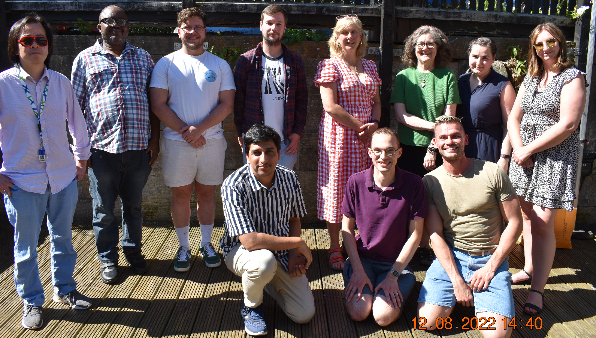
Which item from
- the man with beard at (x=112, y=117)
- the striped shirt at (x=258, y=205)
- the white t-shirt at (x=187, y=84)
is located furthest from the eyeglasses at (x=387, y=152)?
the man with beard at (x=112, y=117)

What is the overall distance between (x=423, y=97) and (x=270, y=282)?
1.80m

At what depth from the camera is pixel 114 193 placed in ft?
11.1

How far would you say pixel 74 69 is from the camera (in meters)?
3.25

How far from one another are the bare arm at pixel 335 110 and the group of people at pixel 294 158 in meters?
0.01

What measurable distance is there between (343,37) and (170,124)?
4.67 feet

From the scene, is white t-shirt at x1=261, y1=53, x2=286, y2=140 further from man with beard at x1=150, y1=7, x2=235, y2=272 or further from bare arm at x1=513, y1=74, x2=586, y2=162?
bare arm at x1=513, y1=74, x2=586, y2=162

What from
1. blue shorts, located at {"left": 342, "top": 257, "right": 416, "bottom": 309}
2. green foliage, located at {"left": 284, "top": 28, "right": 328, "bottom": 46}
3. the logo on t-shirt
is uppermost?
green foliage, located at {"left": 284, "top": 28, "right": 328, "bottom": 46}

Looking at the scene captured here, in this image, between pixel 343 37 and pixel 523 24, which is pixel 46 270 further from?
pixel 523 24

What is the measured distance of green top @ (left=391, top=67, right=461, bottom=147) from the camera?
11.6 ft

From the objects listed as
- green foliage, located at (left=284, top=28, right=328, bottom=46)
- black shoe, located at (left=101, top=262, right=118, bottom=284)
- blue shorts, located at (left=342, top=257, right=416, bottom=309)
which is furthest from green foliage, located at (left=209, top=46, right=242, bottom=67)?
blue shorts, located at (left=342, top=257, right=416, bottom=309)

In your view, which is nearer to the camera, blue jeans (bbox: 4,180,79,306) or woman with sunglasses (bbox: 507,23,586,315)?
blue jeans (bbox: 4,180,79,306)

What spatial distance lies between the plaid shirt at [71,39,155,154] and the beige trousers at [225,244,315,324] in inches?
45.1

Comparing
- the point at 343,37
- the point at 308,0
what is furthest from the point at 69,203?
the point at 308,0

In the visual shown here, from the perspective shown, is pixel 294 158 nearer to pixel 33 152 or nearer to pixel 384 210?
pixel 384 210
